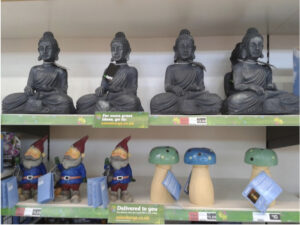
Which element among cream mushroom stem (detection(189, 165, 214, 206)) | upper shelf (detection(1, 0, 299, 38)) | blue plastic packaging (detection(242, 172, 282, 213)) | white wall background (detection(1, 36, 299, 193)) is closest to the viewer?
blue plastic packaging (detection(242, 172, 282, 213))

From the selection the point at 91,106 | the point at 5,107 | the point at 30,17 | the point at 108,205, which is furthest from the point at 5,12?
the point at 108,205

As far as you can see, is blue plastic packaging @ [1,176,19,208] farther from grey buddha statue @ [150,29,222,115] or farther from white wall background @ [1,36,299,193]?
grey buddha statue @ [150,29,222,115]

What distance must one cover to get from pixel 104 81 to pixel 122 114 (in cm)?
27

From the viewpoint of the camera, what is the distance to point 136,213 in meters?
0.87

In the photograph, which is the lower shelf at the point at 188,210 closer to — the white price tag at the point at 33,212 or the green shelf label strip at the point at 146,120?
the white price tag at the point at 33,212

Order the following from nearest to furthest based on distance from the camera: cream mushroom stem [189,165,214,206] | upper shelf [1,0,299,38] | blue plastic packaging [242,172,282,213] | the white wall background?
1. blue plastic packaging [242,172,282,213]
2. cream mushroom stem [189,165,214,206]
3. upper shelf [1,0,299,38]
4. the white wall background

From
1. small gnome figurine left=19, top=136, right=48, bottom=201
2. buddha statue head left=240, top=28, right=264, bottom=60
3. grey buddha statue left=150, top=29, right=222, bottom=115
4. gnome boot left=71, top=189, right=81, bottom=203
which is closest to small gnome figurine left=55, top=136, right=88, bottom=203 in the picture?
gnome boot left=71, top=189, right=81, bottom=203

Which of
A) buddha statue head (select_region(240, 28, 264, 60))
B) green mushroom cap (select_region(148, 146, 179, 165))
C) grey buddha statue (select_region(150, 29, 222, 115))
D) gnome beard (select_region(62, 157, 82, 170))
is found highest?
buddha statue head (select_region(240, 28, 264, 60))

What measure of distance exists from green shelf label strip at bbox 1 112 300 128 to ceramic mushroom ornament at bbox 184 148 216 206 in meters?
0.16

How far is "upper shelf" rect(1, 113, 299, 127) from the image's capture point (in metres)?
0.84

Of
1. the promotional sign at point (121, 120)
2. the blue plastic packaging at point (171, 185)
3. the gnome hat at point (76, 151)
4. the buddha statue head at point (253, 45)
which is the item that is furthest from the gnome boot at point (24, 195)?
the buddha statue head at point (253, 45)

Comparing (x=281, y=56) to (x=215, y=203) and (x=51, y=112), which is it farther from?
(x=51, y=112)

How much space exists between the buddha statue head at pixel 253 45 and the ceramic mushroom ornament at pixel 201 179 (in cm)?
46

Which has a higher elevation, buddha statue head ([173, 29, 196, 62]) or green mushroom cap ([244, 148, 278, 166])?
buddha statue head ([173, 29, 196, 62])
